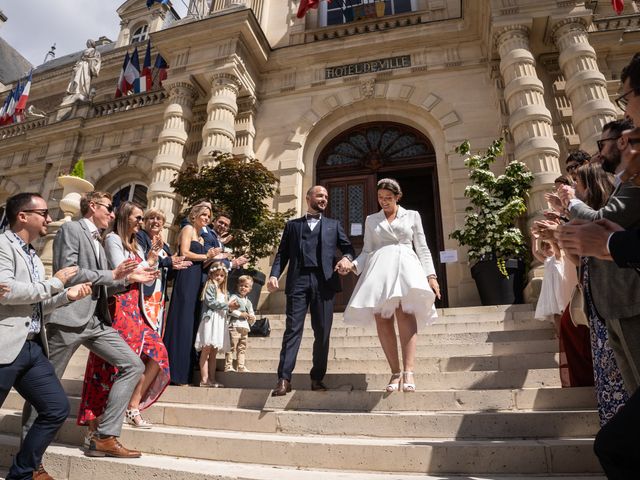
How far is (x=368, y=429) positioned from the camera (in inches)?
122

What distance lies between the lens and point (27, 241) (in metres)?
2.73

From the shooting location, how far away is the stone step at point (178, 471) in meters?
2.49

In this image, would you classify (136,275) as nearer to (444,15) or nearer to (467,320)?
(467,320)

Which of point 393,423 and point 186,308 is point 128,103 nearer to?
point 186,308

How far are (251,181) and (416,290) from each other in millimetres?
5385

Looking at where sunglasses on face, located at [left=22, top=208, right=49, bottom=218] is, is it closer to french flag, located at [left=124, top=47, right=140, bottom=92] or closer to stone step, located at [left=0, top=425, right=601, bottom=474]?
stone step, located at [left=0, top=425, right=601, bottom=474]

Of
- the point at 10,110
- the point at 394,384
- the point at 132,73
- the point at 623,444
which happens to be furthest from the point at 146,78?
the point at 623,444

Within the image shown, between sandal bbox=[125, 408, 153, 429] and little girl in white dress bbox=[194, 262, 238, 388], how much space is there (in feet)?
3.04

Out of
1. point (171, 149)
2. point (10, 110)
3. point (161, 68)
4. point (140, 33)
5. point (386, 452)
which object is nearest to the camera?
point (386, 452)

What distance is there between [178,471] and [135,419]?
1.09 metres

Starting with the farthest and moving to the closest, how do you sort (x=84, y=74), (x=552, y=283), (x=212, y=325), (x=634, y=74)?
(x=84, y=74), (x=212, y=325), (x=552, y=283), (x=634, y=74)

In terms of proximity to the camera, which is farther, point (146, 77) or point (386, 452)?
point (146, 77)

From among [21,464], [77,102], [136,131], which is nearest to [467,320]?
[21,464]

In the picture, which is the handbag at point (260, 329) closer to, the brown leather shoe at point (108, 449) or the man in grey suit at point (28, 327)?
the brown leather shoe at point (108, 449)
